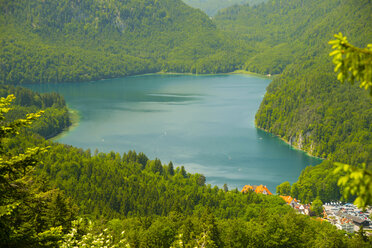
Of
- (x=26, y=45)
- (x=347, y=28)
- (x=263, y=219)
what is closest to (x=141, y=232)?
(x=263, y=219)

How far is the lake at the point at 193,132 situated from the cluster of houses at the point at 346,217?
8.28 m

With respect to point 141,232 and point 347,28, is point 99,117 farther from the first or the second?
point 347,28

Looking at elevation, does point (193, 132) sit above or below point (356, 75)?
below

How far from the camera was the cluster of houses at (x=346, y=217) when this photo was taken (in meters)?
40.3

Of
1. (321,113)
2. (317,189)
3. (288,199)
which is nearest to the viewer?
(288,199)

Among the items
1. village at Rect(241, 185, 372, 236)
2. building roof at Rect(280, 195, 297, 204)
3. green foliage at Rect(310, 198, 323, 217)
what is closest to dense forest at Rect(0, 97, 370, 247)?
building roof at Rect(280, 195, 297, 204)

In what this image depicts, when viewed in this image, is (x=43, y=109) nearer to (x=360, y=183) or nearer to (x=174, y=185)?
(x=174, y=185)

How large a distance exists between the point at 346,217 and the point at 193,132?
134ft

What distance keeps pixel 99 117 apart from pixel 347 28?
7904 cm

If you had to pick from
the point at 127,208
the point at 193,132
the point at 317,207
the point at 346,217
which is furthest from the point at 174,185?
the point at 193,132

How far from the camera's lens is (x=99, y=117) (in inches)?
3681

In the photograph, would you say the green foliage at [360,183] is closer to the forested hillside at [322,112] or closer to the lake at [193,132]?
the lake at [193,132]

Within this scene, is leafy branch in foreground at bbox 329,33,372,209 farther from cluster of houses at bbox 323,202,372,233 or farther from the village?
cluster of houses at bbox 323,202,372,233

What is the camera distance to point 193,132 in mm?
80188
